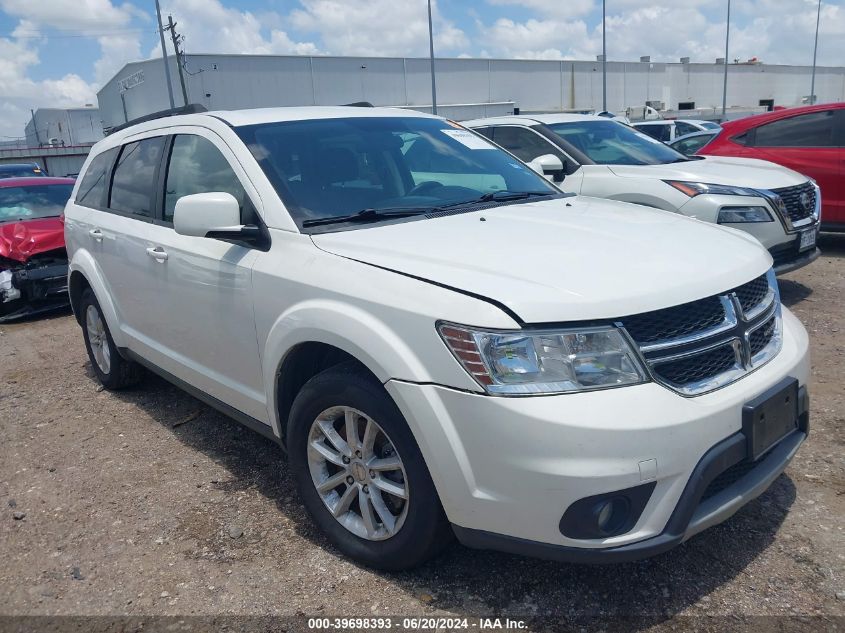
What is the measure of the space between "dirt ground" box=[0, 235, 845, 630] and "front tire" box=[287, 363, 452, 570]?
6.2 inches

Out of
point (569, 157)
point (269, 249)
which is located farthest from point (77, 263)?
point (569, 157)

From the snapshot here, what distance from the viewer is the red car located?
25.8 ft

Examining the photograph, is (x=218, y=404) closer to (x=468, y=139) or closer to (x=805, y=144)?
(x=468, y=139)

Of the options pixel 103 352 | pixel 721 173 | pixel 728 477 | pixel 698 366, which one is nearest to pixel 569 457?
pixel 698 366

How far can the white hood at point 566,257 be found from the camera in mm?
2279

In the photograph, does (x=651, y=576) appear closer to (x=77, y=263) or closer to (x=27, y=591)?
(x=27, y=591)

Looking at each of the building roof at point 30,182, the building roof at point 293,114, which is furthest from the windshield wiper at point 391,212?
the building roof at point 30,182

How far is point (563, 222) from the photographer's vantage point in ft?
10.1

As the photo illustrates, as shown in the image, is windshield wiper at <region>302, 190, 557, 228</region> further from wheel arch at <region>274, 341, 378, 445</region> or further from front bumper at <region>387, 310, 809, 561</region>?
front bumper at <region>387, 310, 809, 561</region>

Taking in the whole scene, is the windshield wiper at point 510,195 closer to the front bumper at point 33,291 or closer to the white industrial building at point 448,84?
the front bumper at point 33,291

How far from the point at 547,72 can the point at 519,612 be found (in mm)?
60262

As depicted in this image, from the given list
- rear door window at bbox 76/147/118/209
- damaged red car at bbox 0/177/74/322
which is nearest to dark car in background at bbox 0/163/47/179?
damaged red car at bbox 0/177/74/322

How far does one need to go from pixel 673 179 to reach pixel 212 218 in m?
4.43

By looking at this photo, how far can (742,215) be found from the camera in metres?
5.87
